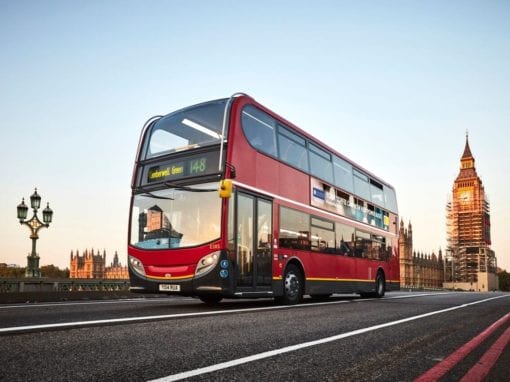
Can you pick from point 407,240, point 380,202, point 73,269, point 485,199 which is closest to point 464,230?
point 485,199

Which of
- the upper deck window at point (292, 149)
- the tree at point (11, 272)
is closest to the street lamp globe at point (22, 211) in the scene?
the upper deck window at point (292, 149)

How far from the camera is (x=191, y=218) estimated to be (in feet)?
30.1

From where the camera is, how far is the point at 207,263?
870cm

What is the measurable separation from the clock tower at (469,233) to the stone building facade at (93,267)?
10012 cm

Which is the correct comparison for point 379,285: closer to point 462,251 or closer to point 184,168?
point 184,168

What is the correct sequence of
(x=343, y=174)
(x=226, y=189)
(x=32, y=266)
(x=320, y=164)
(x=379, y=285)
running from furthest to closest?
(x=32, y=266) < (x=379, y=285) < (x=343, y=174) < (x=320, y=164) < (x=226, y=189)

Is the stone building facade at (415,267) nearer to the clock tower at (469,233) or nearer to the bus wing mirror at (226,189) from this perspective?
the clock tower at (469,233)

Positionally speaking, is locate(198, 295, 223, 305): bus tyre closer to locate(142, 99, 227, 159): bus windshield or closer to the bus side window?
locate(142, 99, 227, 159): bus windshield

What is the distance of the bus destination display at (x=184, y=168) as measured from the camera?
9.23 meters

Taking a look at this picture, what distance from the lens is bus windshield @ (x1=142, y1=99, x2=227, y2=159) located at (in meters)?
9.59

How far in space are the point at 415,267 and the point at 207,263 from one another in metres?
125

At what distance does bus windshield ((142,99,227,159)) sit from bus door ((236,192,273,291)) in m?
1.45

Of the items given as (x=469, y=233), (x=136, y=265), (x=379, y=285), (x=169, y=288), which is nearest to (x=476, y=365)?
(x=169, y=288)

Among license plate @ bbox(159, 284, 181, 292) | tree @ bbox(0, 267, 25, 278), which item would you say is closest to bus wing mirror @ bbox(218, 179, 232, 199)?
license plate @ bbox(159, 284, 181, 292)
